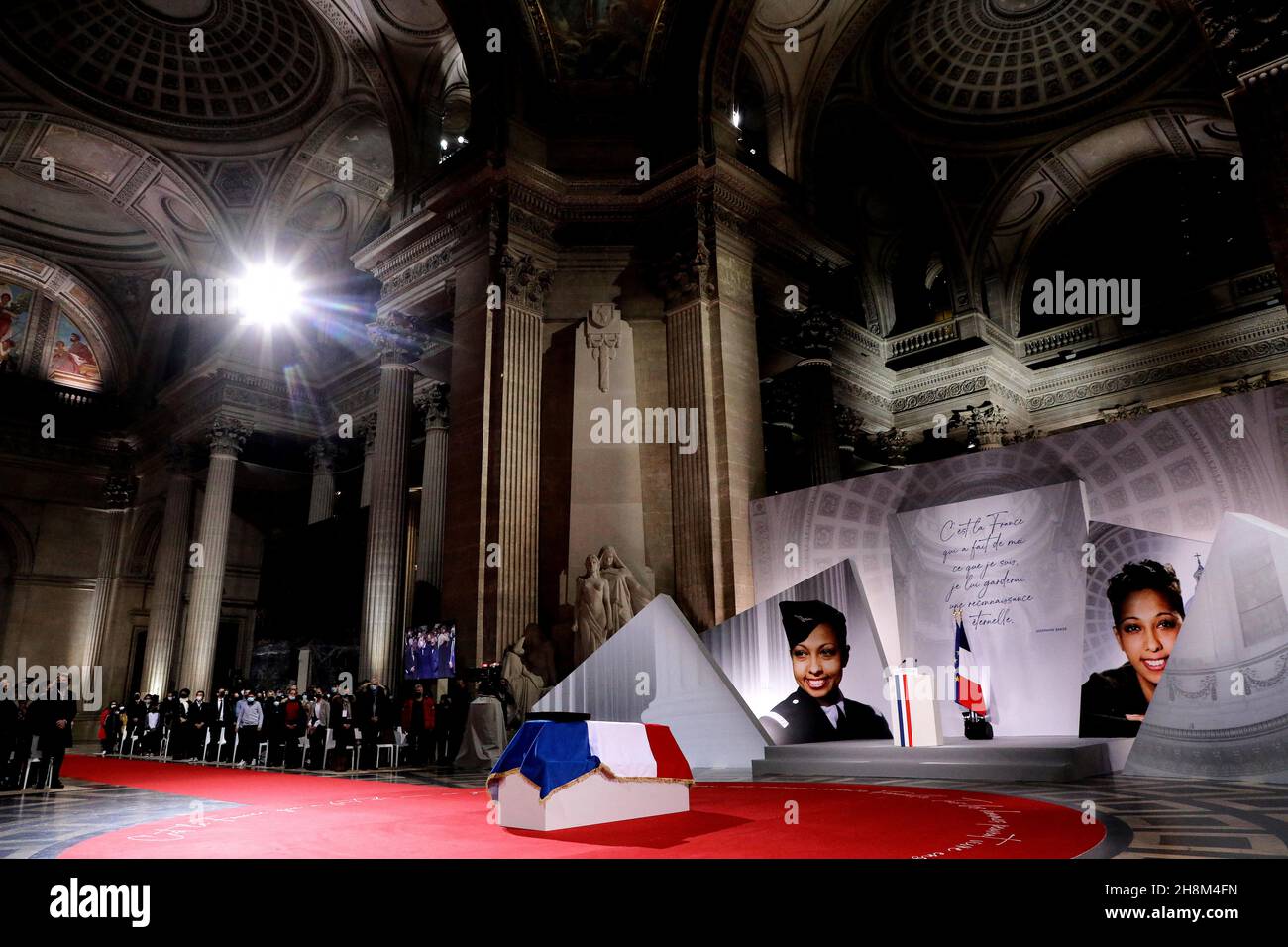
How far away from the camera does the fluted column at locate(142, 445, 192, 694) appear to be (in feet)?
67.8

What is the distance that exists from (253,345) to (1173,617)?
2095cm

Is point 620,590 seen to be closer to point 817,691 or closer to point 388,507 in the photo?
point 817,691

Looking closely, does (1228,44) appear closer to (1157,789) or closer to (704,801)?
(1157,789)

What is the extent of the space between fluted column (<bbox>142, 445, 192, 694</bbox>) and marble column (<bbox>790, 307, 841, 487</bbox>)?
1687 centimetres

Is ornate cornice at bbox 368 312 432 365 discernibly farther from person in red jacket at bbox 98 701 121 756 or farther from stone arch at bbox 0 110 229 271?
person in red jacket at bbox 98 701 121 756

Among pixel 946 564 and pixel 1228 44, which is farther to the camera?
pixel 946 564

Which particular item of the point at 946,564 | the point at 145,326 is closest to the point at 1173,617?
the point at 946,564

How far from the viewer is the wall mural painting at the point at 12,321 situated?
2441cm

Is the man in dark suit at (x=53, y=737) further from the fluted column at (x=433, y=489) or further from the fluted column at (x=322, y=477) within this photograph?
the fluted column at (x=322, y=477)

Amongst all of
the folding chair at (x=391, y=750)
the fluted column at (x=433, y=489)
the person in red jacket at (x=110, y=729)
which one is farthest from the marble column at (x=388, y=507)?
the person in red jacket at (x=110, y=729)

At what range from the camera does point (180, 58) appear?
19.2m

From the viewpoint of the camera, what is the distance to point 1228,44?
25.1ft

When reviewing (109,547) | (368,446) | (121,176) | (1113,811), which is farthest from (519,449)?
(109,547)

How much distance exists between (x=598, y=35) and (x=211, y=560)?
14722 mm
